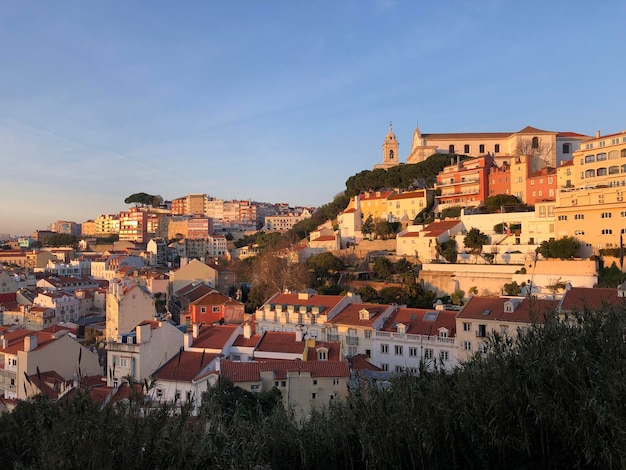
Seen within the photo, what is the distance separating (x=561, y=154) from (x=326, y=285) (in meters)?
34.7

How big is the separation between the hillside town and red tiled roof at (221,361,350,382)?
73 millimetres

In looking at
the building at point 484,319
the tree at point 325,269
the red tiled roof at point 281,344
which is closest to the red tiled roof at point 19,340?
the red tiled roof at point 281,344

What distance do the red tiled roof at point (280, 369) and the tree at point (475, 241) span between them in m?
20.1

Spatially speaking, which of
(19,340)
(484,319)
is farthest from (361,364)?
(19,340)

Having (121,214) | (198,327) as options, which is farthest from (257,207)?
(198,327)

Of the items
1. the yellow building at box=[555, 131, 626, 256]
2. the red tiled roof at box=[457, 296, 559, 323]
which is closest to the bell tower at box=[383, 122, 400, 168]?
the yellow building at box=[555, 131, 626, 256]

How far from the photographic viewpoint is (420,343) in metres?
21.5

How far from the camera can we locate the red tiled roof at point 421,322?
21953mm

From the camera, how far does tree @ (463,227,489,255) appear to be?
3484cm

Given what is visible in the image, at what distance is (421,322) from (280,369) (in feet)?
26.9

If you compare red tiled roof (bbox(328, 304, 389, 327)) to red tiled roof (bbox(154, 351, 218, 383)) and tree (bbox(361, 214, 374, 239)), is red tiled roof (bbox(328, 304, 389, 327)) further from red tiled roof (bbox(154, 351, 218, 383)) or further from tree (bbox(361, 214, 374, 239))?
tree (bbox(361, 214, 374, 239))

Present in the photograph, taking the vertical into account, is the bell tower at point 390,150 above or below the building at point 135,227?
above

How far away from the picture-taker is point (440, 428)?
6.55 meters

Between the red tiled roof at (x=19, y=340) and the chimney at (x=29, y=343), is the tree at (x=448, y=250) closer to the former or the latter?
the red tiled roof at (x=19, y=340)
